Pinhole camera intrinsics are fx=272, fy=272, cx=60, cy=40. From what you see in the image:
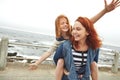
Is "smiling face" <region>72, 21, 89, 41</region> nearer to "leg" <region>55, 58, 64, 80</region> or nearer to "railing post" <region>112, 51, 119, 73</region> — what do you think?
"leg" <region>55, 58, 64, 80</region>

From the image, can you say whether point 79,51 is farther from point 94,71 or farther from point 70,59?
point 94,71

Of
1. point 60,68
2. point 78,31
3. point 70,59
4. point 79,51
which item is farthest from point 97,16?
point 60,68

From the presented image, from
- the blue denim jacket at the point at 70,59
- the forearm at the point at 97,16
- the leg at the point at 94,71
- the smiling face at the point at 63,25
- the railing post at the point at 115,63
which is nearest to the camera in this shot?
the blue denim jacket at the point at 70,59

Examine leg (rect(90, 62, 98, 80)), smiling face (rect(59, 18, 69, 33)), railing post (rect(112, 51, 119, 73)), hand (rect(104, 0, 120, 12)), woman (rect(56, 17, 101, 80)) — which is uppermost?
hand (rect(104, 0, 120, 12))

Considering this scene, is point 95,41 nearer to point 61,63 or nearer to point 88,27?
point 88,27

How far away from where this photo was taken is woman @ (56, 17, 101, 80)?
3.29 m

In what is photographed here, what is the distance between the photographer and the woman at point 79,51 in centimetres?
329

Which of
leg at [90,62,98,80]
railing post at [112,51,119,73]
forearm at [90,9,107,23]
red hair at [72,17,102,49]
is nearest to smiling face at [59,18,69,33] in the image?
forearm at [90,9,107,23]

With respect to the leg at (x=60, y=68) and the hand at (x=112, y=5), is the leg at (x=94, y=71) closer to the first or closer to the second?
the leg at (x=60, y=68)

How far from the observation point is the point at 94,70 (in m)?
3.52

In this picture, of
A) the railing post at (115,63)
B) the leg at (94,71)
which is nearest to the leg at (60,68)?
the leg at (94,71)

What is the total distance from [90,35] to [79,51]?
0.85 feet

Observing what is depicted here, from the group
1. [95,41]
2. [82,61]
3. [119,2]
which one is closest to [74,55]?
[82,61]

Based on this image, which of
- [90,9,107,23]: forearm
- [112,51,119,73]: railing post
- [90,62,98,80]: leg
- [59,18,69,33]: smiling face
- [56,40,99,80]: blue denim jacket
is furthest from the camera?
[112,51,119,73]: railing post
